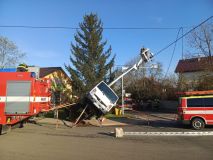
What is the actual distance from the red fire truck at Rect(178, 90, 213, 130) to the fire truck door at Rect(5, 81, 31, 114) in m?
9.71

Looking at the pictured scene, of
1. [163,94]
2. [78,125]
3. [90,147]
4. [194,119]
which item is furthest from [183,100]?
[163,94]

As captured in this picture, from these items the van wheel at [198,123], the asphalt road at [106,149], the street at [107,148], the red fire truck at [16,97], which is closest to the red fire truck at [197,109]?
the van wheel at [198,123]

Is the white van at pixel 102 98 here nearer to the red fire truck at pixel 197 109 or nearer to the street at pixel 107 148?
the red fire truck at pixel 197 109

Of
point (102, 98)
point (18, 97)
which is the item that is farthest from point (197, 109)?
point (18, 97)

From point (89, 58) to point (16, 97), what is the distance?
1819cm

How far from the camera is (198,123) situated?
17.8 metres

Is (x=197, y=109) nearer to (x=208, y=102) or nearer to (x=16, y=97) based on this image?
(x=208, y=102)

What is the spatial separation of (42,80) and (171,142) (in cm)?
782

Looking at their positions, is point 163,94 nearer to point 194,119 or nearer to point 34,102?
point 194,119

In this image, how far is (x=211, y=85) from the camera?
3053 cm

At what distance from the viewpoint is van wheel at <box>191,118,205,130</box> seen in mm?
17734

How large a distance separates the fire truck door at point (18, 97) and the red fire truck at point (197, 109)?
971 centimetres

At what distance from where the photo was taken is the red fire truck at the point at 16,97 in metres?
14.2

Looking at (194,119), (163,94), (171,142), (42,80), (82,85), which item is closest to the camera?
(171,142)
